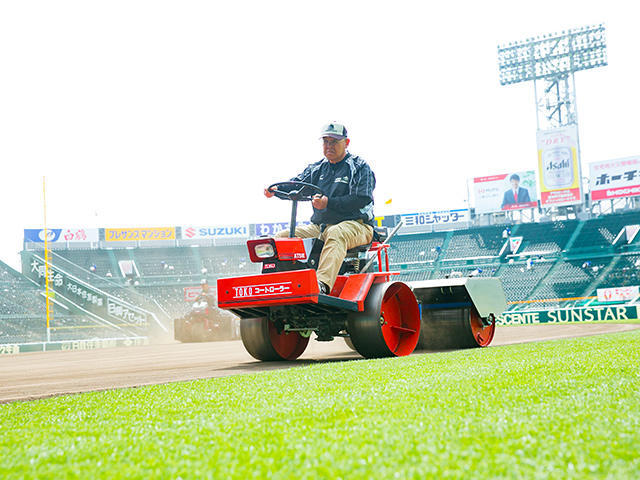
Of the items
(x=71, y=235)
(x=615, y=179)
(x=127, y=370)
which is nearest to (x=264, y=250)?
(x=127, y=370)

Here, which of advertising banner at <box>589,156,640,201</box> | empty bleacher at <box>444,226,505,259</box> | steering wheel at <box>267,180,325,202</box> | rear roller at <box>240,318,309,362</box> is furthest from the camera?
empty bleacher at <box>444,226,505,259</box>

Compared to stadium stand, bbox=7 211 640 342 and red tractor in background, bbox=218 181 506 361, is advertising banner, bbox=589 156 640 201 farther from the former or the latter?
red tractor in background, bbox=218 181 506 361

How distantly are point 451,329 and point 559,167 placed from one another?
37.5 meters

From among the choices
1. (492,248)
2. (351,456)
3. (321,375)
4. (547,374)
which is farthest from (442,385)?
(492,248)

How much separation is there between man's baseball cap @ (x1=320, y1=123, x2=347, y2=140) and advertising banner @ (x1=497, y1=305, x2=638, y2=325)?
22.2 meters

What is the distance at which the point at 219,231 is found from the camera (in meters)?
51.2

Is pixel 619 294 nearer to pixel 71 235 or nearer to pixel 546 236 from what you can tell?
pixel 546 236

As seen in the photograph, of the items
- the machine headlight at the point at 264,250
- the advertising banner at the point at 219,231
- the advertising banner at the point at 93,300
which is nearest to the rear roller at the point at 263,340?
the machine headlight at the point at 264,250

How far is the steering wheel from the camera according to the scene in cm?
673

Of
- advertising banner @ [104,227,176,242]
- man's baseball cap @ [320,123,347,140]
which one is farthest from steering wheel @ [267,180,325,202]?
advertising banner @ [104,227,176,242]

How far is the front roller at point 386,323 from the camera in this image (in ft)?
21.2

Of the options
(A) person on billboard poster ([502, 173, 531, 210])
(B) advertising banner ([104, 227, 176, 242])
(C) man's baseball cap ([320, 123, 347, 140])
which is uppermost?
(A) person on billboard poster ([502, 173, 531, 210])

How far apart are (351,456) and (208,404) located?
1538 millimetres

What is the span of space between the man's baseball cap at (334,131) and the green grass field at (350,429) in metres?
3.55
